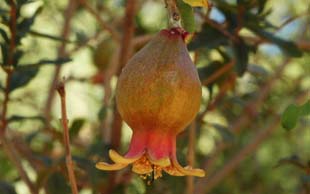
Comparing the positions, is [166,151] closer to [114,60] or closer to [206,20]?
[206,20]

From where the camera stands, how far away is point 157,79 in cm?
117

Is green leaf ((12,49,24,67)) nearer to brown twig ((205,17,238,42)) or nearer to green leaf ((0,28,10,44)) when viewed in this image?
green leaf ((0,28,10,44))

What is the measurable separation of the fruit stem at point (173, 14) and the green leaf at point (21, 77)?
524 millimetres

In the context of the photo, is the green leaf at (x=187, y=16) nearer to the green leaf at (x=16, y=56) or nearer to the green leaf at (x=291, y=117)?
the green leaf at (x=291, y=117)

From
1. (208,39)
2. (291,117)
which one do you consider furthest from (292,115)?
(208,39)

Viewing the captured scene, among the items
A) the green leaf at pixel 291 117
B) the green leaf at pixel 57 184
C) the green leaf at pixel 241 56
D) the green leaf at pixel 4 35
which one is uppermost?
the green leaf at pixel 4 35

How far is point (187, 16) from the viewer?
50.6 inches

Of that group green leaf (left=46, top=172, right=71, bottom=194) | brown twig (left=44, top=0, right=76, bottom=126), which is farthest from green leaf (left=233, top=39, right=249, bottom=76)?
brown twig (left=44, top=0, right=76, bottom=126)

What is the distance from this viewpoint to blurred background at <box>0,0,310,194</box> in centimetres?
162

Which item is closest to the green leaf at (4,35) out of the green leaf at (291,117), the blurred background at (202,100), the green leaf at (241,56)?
the blurred background at (202,100)

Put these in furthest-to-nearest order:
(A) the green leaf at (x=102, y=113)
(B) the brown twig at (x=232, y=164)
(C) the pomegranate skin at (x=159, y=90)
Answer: (B) the brown twig at (x=232, y=164) < (A) the green leaf at (x=102, y=113) < (C) the pomegranate skin at (x=159, y=90)

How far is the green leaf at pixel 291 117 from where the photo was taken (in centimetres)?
121

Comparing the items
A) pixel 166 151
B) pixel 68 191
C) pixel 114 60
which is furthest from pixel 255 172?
pixel 166 151

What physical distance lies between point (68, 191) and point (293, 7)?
1558mm
